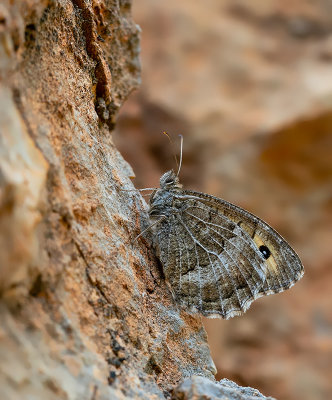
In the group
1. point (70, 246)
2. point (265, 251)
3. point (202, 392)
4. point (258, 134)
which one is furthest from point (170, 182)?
point (258, 134)

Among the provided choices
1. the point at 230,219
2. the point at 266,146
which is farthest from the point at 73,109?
the point at 266,146

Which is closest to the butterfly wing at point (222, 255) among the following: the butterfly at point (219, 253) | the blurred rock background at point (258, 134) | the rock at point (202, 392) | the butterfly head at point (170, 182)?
the butterfly at point (219, 253)

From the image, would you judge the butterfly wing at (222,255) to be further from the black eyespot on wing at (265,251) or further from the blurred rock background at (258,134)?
the blurred rock background at (258,134)

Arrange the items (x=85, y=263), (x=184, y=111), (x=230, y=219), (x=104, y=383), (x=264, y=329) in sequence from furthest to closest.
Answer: (x=184, y=111) → (x=264, y=329) → (x=230, y=219) → (x=85, y=263) → (x=104, y=383)

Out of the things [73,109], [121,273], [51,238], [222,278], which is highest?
[222,278]

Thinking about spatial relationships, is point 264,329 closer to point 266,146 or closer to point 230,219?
point 266,146

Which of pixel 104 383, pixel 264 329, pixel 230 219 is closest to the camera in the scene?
pixel 104 383

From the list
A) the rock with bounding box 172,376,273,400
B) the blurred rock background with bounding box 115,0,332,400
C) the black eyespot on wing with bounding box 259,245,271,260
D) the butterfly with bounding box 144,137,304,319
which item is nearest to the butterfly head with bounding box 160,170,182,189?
the butterfly with bounding box 144,137,304,319
